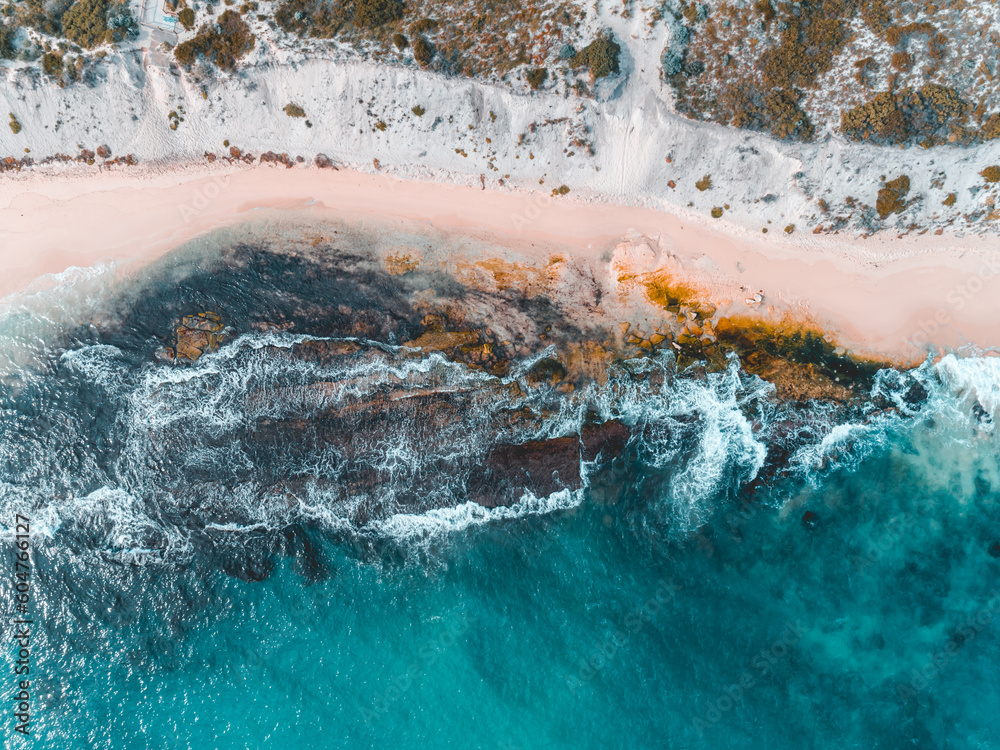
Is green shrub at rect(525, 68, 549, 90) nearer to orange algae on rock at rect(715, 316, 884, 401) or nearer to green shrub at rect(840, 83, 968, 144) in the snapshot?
green shrub at rect(840, 83, 968, 144)

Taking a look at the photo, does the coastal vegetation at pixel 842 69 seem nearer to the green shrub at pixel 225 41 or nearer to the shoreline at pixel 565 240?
the shoreline at pixel 565 240

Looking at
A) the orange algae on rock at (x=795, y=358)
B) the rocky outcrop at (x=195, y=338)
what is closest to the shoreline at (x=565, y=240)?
the orange algae on rock at (x=795, y=358)

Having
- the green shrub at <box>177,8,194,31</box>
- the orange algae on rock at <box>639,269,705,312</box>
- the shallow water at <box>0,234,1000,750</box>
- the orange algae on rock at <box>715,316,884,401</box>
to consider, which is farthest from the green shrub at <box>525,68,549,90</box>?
the green shrub at <box>177,8,194,31</box>

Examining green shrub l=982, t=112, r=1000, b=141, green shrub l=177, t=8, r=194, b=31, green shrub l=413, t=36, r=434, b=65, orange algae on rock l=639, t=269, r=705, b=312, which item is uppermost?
green shrub l=177, t=8, r=194, b=31

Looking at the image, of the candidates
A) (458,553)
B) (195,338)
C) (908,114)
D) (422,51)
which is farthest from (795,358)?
(195,338)

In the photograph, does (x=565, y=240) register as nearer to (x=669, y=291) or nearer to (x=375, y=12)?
(x=669, y=291)

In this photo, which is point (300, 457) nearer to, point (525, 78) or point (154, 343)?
point (154, 343)

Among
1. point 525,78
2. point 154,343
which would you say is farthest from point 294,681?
point 525,78
